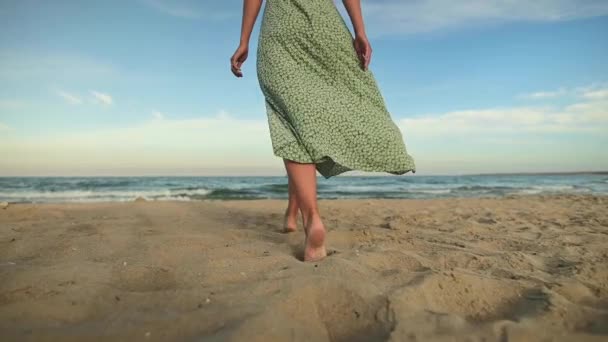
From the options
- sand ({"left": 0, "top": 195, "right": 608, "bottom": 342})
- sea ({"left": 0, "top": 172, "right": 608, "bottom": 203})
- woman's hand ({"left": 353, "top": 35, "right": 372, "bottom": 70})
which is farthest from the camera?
sea ({"left": 0, "top": 172, "right": 608, "bottom": 203})

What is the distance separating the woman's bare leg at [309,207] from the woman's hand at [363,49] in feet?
2.24

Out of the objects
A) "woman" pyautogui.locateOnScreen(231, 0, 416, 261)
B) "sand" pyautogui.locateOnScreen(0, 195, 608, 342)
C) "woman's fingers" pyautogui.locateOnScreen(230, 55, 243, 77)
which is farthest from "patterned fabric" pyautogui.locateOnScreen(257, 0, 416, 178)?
"sand" pyautogui.locateOnScreen(0, 195, 608, 342)

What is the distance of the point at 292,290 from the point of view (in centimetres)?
135

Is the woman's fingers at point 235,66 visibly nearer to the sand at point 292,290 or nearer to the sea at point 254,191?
the sand at point 292,290

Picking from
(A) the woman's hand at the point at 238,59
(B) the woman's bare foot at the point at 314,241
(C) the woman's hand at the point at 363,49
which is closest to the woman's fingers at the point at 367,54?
(C) the woman's hand at the point at 363,49

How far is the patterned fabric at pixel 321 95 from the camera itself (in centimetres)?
202

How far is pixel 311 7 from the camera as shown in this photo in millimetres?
2178

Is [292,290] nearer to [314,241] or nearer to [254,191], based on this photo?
[314,241]

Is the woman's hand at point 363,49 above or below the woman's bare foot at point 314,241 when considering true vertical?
above

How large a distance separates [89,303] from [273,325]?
0.64 metres

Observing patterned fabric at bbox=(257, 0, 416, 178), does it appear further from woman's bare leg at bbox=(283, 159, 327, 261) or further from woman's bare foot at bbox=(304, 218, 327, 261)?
woman's bare foot at bbox=(304, 218, 327, 261)

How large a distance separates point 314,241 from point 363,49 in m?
1.09

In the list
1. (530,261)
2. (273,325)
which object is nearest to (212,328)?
(273,325)

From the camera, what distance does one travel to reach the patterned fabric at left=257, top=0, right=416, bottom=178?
2021mm
